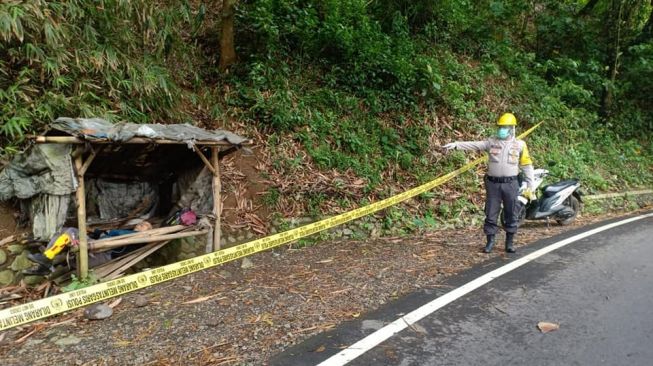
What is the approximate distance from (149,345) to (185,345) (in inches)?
12.1

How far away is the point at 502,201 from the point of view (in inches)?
238

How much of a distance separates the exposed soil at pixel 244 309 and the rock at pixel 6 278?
3.70 ft

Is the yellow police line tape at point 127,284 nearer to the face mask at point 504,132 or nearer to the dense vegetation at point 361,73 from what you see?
the face mask at point 504,132

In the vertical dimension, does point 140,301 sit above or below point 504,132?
below

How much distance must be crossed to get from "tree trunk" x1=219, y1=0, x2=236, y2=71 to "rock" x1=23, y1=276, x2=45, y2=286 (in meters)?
5.26

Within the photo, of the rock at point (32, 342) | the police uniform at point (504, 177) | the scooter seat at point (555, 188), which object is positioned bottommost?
the rock at point (32, 342)

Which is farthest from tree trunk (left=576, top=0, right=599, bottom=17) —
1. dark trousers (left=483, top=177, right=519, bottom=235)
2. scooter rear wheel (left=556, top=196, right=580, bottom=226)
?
dark trousers (left=483, top=177, right=519, bottom=235)

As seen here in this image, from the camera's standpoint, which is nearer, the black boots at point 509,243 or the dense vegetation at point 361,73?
the dense vegetation at point 361,73

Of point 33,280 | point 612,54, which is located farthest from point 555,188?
point 612,54

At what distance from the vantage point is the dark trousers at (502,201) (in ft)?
19.2

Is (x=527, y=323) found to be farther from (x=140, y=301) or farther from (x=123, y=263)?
(x=123, y=263)

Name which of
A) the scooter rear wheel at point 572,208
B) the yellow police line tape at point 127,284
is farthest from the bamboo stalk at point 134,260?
the scooter rear wheel at point 572,208

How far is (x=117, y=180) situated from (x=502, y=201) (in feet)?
18.0

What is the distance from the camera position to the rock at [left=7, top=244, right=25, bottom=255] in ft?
16.2
